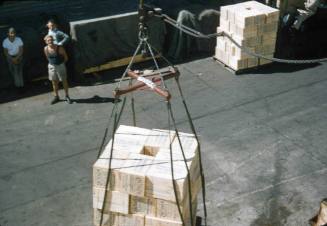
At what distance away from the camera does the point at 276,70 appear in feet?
56.8

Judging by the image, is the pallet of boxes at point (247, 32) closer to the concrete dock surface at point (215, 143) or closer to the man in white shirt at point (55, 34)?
the concrete dock surface at point (215, 143)

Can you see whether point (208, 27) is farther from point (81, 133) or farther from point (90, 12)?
point (81, 133)

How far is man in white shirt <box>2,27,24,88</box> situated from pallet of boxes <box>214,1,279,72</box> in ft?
21.9

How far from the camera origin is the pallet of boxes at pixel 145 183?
322 inches

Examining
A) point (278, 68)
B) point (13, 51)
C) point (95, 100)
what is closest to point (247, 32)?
point (278, 68)

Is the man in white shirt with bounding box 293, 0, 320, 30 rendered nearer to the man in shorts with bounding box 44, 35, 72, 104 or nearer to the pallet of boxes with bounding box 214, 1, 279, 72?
the pallet of boxes with bounding box 214, 1, 279, 72

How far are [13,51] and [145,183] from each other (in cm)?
911

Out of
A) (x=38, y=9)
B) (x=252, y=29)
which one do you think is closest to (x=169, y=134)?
(x=252, y=29)

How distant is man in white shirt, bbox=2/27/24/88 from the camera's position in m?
15.6

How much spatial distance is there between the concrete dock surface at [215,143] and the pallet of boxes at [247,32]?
48cm

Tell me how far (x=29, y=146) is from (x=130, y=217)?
19.0 ft

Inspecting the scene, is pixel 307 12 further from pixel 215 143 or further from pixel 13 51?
pixel 13 51

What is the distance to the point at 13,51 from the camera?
15656 mm

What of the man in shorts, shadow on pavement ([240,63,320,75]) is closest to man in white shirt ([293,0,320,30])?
shadow on pavement ([240,63,320,75])
